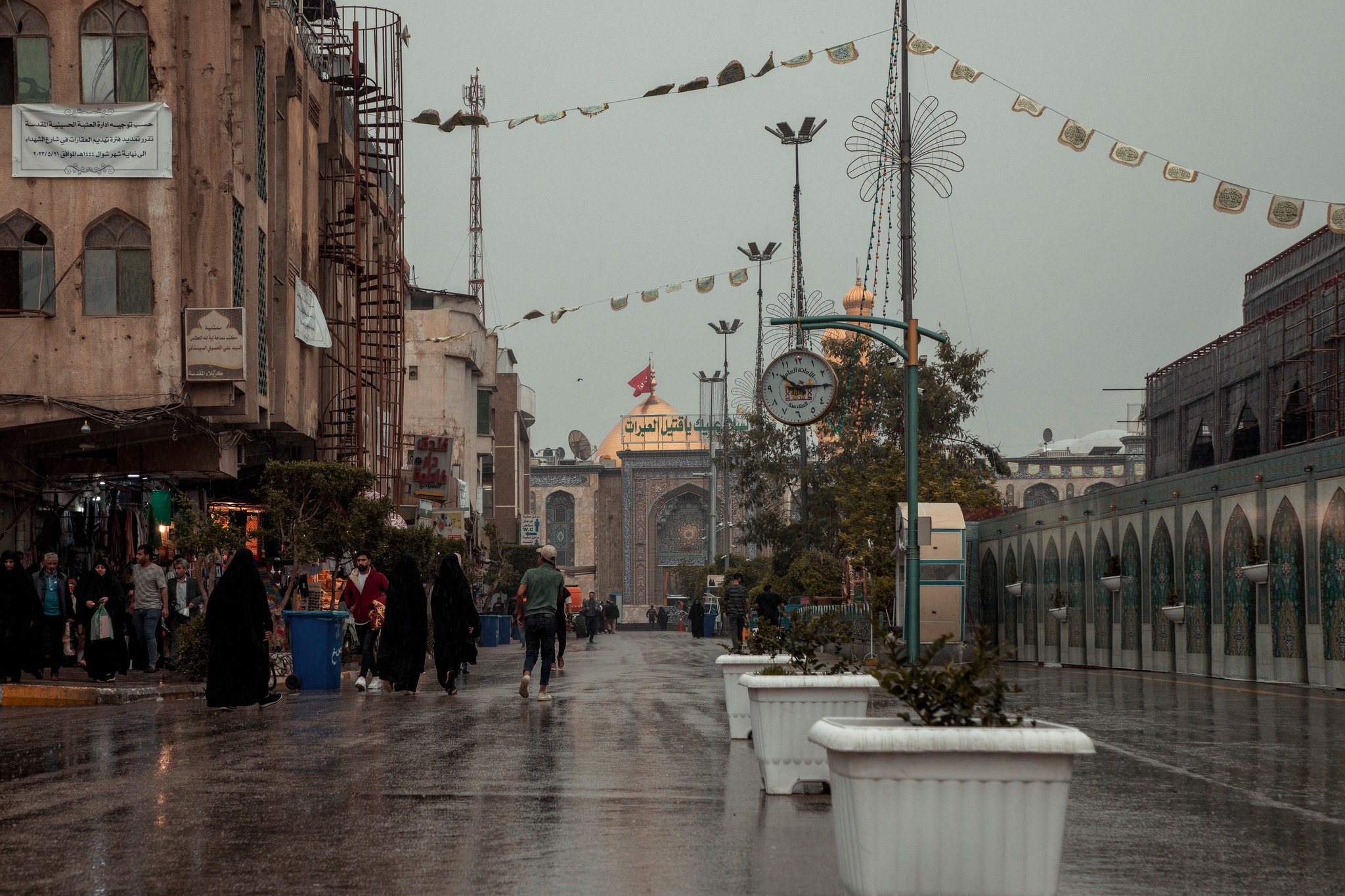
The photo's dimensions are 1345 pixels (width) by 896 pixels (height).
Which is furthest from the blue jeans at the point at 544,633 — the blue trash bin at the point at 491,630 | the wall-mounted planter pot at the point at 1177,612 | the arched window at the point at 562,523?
the arched window at the point at 562,523

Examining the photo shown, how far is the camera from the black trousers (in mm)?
20266

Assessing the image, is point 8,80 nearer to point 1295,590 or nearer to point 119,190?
point 119,190

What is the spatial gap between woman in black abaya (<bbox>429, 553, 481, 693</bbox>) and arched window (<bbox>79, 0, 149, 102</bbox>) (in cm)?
828

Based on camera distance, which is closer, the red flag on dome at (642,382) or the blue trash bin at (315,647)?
the blue trash bin at (315,647)

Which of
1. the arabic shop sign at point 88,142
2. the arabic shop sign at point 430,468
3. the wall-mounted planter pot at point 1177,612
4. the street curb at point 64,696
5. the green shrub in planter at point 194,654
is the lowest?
the street curb at point 64,696

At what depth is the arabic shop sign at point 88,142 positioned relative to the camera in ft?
70.1

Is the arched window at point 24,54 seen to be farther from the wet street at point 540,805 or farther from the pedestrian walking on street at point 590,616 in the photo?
the pedestrian walking on street at point 590,616

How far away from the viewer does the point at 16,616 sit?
60.4ft

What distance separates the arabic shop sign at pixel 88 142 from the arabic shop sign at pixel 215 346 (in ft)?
6.93

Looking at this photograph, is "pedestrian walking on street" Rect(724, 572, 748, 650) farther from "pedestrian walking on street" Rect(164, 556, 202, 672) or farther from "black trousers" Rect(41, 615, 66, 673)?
"black trousers" Rect(41, 615, 66, 673)

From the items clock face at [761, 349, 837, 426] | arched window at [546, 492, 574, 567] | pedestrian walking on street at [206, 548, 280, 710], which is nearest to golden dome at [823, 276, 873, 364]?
clock face at [761, 349, 837, 426]

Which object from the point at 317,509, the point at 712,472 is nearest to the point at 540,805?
the point at 317,509

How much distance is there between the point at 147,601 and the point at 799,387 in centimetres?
923

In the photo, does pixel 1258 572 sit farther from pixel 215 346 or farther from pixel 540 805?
pixel 215 346
